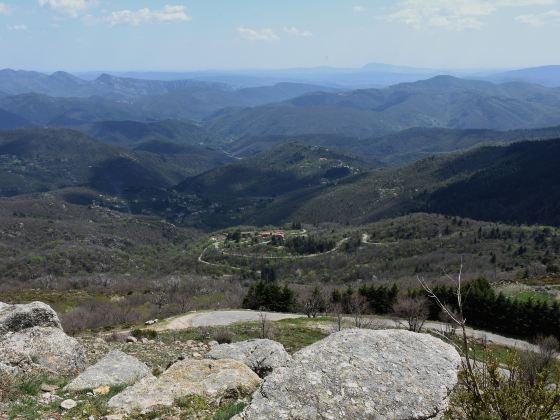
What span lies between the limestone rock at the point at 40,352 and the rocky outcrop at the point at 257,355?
6074 millimetres

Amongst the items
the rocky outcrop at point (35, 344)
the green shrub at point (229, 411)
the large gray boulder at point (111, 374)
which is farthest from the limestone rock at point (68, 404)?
the rocky outcrop at point (35, 344)

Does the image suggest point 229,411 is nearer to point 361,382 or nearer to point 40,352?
point 361,382

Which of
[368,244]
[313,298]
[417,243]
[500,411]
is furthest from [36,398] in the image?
[368,244]

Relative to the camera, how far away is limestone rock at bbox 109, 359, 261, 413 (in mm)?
12000

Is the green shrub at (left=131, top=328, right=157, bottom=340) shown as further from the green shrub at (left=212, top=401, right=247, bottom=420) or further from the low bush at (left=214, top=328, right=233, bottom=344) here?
the green shrub at (left=212, top=401, right=247, bottom=420)

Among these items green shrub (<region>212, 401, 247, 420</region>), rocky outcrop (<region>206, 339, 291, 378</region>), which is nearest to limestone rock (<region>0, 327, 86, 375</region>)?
rocky outcrop (<region>206, 339, 291, 378</region>)

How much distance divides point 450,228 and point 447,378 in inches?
6251

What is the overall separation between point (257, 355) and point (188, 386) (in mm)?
5415

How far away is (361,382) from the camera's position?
A: 9.26m

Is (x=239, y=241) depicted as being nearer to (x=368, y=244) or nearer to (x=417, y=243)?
(x=368, y=244)

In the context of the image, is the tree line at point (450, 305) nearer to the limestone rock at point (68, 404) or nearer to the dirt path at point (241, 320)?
the dirt path at point (241, 320)

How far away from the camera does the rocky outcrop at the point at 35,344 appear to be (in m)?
17.2

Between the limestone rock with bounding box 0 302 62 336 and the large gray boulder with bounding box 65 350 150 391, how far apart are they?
17.5ft

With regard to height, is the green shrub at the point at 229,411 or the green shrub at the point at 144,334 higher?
the green shrub at the point at 229,411
